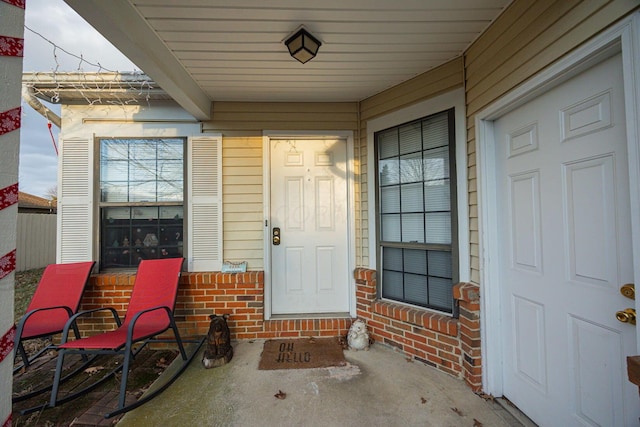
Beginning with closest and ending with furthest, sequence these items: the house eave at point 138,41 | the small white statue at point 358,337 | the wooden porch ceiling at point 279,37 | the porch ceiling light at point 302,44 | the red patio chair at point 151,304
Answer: the house eave at point 138,41 < the wooden porch ceiling at point 279,37 < the porch ceiling light at point 302,44 < the red patio chair at point 151,304 < the small white statue at point 358,337

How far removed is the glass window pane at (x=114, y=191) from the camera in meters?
2.79

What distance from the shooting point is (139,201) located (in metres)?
2.80

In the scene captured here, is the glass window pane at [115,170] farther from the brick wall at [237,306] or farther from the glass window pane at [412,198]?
the glass window pane at [412,198]

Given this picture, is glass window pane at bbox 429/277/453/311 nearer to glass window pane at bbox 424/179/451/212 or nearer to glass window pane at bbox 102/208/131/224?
glass window pane at bbox 424/179/451/212

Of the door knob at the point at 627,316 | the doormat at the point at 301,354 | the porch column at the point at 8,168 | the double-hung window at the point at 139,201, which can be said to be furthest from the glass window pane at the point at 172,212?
the door knob at the point at 627,316

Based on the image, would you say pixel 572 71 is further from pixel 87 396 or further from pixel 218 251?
pixel 87 396

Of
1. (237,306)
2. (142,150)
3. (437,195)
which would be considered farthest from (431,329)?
(142,150)

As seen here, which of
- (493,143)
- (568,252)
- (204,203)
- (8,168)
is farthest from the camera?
(204,203)

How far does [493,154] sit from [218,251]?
2612 mm

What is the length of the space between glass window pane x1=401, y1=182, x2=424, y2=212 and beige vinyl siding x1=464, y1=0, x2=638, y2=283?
0.45 meters

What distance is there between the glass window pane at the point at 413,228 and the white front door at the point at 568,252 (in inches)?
25.1

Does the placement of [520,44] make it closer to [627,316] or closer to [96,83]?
[627,316]

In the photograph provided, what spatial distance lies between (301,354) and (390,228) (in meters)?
1.45

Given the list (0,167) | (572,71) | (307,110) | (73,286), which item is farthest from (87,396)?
(572,71)
